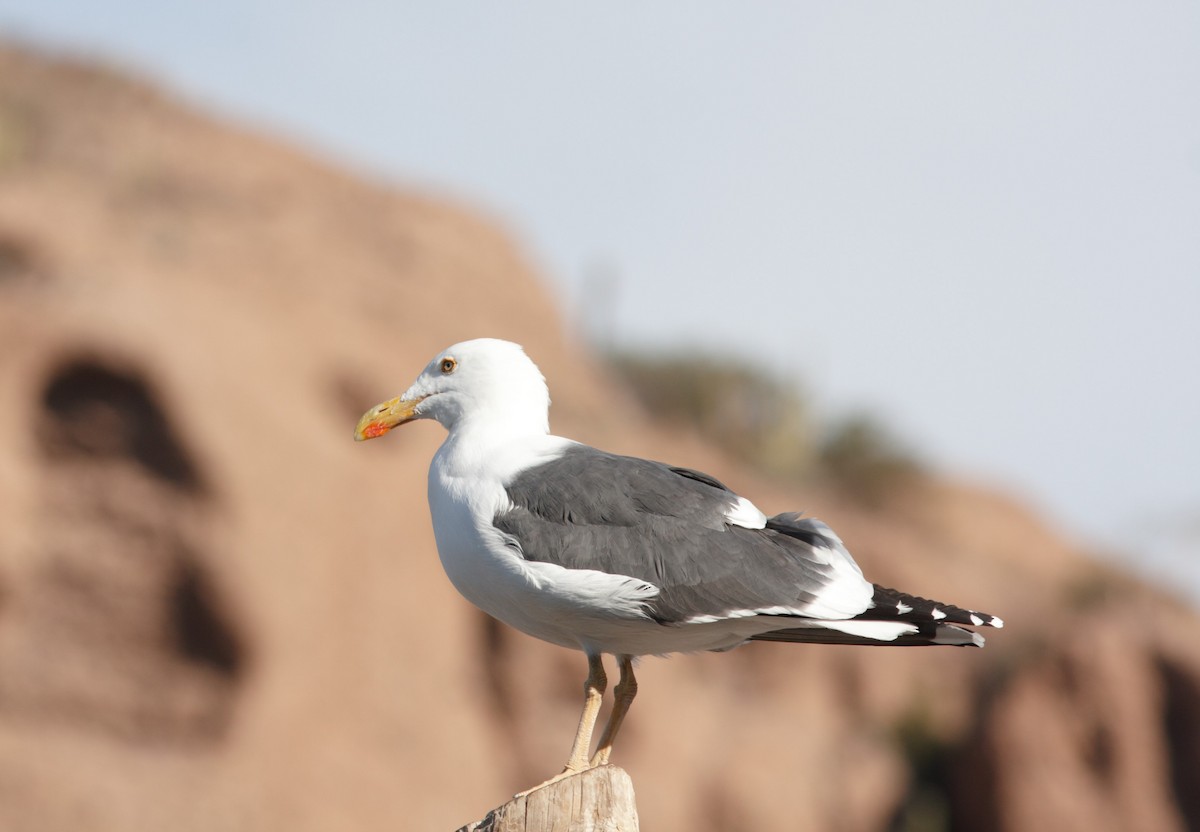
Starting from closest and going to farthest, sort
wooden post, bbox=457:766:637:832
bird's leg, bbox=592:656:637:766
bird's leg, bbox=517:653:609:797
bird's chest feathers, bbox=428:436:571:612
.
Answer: wooden post, bbox=457:766:637:832
bird's chest feathers, bbox=428:436:571:612
bird's leg, bbox=517:653:609:797
bird's leg, bbox=592:656:637:766

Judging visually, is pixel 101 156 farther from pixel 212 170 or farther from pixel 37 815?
pixel 37 815

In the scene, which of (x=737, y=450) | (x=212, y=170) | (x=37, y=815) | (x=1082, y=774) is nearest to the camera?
(x=37, y=815)

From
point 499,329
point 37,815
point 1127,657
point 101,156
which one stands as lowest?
point 37,815

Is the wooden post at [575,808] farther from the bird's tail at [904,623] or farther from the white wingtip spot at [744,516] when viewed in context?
the white wingtip spot at [744,516]

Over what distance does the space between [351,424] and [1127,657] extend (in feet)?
32.3

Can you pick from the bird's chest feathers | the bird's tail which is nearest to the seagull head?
the bird's chest feathers

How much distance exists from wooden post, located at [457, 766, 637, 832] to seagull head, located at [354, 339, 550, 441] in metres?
1.40

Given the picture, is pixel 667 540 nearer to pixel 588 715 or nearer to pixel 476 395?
pixel 588 715

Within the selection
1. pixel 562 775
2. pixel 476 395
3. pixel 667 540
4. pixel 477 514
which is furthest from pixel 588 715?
pixel 476 395

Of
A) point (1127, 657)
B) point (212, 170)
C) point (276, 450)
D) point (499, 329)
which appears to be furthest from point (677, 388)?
point (276, 450)

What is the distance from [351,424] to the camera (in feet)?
48.0

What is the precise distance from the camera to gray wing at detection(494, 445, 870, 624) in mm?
4543

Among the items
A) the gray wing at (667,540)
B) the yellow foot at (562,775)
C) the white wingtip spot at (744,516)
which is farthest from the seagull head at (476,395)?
the yellow foot at (562,775)

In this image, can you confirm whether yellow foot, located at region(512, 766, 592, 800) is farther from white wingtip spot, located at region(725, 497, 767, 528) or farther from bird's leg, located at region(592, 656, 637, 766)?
white wingtip spot, located at region(725, 497, 767, 528)
